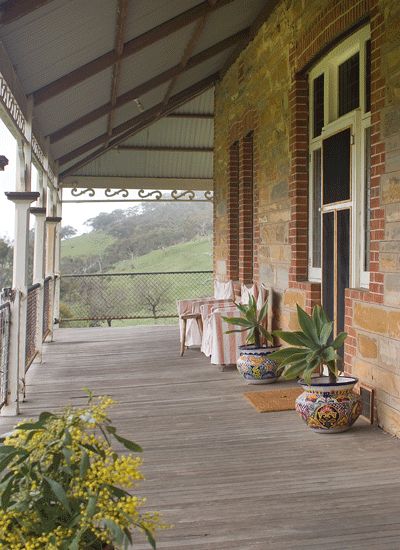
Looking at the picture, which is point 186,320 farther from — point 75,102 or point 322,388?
point 322,388

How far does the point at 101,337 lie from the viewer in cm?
995

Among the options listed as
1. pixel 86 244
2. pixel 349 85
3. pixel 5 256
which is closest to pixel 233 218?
pixel 349 85

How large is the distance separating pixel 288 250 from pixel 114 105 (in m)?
3.15

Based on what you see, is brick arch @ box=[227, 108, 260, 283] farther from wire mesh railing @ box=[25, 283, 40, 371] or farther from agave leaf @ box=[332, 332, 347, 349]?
agave leaf @ box=[332, 332, 347, 349]

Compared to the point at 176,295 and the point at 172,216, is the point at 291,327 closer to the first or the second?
the point at 176,295

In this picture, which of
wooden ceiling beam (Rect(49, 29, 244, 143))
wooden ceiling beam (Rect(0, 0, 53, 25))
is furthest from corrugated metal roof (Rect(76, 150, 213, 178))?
wooden ceiling beam (Rect(0, 0, 53, 25))

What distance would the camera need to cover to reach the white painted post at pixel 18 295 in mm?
5254

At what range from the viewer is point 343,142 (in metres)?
5.47

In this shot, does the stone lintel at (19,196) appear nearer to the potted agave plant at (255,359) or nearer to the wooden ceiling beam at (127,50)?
the wooden ceiling beam at (127,50)

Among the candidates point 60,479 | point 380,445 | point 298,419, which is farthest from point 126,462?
point 298,419

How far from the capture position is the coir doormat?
5109 millimetres

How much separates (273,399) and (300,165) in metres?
2.42

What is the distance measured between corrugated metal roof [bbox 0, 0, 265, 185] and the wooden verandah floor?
294cm

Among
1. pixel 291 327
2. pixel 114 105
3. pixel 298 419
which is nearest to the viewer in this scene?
pixel 298 419
